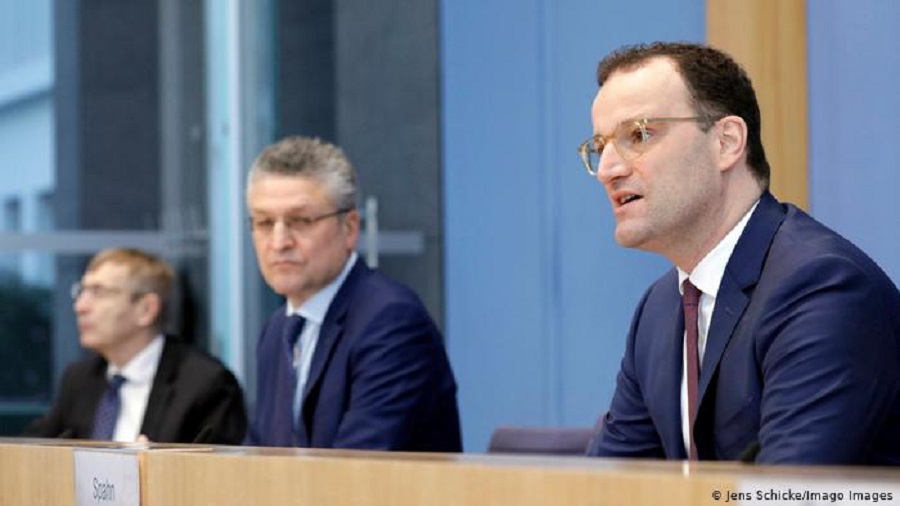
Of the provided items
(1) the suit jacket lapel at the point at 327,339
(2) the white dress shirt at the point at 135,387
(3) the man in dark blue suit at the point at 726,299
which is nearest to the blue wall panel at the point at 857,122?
(3) the man in dark blue suit at the point at 726,299

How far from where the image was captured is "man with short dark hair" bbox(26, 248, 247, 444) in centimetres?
444

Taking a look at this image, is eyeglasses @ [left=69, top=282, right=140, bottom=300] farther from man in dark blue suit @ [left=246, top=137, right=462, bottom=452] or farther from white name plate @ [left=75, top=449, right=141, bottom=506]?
white name plate @ [left=75, top=449, right=141, bottom=506]

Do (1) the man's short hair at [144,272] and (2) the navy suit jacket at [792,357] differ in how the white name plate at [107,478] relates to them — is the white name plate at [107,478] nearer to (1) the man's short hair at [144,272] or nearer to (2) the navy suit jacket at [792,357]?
(2) the navy suit jacket at [792,357]

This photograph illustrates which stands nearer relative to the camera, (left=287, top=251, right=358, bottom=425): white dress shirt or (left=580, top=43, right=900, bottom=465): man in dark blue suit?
(left=580, top=43, right=900, bottom=465): man in dark blue suit

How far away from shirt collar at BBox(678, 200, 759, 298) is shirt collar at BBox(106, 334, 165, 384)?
2.66m

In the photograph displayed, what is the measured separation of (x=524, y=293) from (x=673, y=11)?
1025 mm

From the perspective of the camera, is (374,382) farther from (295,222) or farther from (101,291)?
(101,291)

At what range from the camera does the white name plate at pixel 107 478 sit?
71.4 inches

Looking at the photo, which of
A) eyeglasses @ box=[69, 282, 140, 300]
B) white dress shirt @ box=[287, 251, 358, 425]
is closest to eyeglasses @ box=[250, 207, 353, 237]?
white dress shirt @ box=[287, 251, 358, 425]

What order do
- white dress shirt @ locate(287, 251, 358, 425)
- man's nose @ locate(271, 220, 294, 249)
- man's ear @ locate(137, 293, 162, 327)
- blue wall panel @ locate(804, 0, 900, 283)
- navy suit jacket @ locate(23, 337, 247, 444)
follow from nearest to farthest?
blue wall panel @ locate(804, 0, 900, 283) → white dress shirt @ locate(287, 251, 358, 425) → man's nose @ locate(271, 220, 294, 249) → navy suit jacket @ locate(23, 337, 247, 444) → man's ear @ locate(137, 293, 162, 327)

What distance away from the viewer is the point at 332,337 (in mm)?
3518

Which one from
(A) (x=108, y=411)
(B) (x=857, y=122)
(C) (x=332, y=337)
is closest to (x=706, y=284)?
(B) (x=857, y=122)

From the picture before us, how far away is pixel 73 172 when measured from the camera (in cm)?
587

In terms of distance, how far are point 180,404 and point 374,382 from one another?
1.24m
